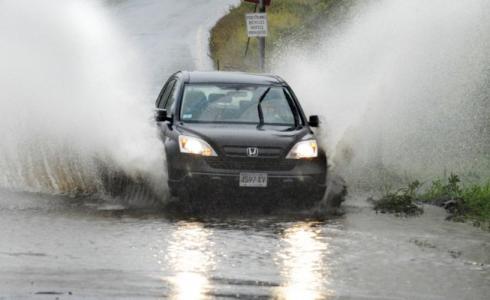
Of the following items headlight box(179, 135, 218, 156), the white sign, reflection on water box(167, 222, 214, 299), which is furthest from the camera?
the white sign

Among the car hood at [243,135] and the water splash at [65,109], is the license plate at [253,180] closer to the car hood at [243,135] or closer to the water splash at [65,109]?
the car hood at [243,135]

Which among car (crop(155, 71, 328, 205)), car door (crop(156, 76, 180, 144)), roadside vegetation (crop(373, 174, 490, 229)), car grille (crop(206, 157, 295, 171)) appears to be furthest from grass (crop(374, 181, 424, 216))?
car door (crop(156, 76, 180, 144))

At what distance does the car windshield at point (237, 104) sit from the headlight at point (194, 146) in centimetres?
91

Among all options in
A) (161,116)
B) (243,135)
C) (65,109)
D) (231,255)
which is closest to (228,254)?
(231,255)

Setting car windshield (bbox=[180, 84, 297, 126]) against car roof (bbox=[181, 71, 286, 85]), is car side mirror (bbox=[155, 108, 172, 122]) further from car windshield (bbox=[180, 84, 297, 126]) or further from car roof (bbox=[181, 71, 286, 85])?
car roof (bbox=[181, 71, 286, 85])

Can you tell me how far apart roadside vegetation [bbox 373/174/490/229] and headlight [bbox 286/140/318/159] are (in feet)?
3.64

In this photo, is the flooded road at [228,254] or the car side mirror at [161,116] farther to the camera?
the car side mirror at [161,116]

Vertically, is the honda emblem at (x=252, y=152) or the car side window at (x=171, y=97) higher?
the car side window at (x=171, y=97)

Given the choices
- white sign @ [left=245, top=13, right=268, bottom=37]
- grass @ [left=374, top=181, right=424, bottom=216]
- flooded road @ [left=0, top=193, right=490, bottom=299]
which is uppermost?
white sign @ [left=245, top=13, right=268, bottom=37]

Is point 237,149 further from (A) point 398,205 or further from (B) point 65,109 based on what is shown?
(B) point 65,109

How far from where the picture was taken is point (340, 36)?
35531 mm

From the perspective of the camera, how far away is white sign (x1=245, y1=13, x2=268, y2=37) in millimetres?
28281

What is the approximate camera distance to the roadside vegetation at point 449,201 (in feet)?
48.3

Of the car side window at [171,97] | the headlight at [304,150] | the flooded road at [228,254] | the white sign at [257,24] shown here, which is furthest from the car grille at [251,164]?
the white sign at [257,24]
